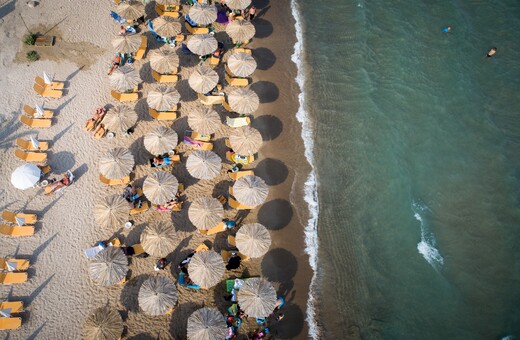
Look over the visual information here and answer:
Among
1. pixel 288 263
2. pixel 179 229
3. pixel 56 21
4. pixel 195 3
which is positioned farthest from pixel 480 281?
pixel 56 21

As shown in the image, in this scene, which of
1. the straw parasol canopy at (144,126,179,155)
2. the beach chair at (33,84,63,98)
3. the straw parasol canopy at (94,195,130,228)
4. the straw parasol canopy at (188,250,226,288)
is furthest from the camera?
the beach chair at (33,84,63,98)

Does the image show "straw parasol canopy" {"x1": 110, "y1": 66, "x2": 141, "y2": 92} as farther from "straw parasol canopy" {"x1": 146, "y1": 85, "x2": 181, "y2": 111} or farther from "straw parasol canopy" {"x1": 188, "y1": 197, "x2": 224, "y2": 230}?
"straw parasol canopy" {"x1": 188, "y1": 197, "x2": 224, "y2": 230}

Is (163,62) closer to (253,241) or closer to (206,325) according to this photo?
(253,241)

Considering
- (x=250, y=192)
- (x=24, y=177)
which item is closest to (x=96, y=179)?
(x=24, y=177)

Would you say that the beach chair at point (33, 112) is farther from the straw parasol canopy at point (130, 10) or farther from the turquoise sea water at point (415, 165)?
the turquoise sea water at point (415, 165)

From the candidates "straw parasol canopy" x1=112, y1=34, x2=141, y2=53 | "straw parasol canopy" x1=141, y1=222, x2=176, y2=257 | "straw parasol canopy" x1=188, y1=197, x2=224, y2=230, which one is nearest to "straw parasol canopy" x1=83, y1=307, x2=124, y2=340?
"straw parasol canopy" x1=141, y1=222, x2=176, y2=257

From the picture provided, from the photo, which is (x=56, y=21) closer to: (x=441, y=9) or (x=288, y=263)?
(x=288, y=263)
